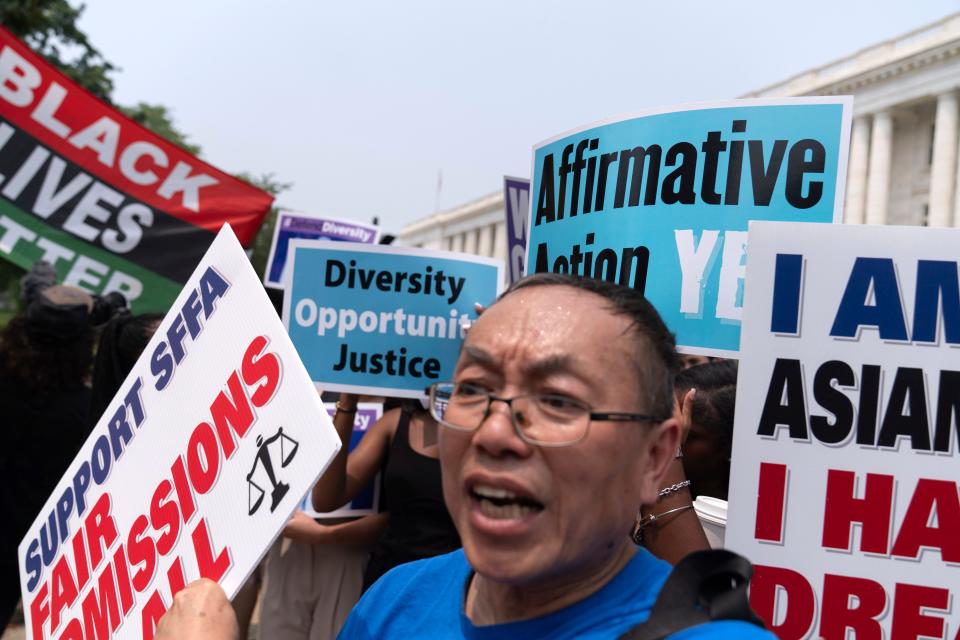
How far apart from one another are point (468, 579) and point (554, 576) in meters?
0.25

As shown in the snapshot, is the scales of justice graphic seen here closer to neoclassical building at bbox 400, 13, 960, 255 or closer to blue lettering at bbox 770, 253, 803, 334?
blue lettering at bbox 770, 253, 803, 334

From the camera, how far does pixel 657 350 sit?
1421 millimetres

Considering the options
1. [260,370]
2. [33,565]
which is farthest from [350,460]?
[260,370]

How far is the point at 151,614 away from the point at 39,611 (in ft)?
1.86

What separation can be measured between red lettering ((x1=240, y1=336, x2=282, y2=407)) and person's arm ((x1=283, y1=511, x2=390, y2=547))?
2.54 meters

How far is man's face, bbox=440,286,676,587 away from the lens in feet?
4.22

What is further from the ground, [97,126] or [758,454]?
[97,126]

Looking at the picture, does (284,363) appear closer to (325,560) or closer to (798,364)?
(798,364)

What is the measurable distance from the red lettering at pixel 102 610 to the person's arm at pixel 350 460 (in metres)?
1.73

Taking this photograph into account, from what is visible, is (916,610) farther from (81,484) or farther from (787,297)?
(81,484)

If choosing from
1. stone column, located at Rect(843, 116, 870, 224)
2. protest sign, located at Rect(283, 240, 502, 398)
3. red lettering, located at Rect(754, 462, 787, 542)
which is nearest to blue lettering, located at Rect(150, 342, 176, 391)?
red lettering, located at Rect(754, 462, 787, 542)

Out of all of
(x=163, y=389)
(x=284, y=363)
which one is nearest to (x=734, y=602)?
(x=284, y=363)

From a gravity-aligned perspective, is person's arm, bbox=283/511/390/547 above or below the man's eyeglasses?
below

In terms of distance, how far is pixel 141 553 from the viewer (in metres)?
1.73
